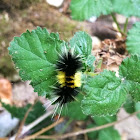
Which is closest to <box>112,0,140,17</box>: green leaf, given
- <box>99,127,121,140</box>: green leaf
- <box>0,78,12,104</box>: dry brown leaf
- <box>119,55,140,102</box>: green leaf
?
<box>119,55,140,102</box>: green leaf

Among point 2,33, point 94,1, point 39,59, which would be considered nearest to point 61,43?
point 39,59

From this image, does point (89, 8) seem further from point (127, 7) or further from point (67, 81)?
point (67, 81)

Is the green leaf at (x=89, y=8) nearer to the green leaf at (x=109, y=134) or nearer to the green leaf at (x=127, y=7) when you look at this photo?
the green leaf at (x=127, y=7)

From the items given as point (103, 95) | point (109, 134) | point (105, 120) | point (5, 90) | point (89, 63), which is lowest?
point (109, 134)

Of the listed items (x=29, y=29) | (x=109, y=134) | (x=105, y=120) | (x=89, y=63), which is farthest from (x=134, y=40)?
(x=29, y=29)

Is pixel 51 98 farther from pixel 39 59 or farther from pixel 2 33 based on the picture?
pixel 2 33

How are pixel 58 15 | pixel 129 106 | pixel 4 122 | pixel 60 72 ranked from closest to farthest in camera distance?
pixel 60 72, pixel 129 106, pixel 4 122, pixel 58 15

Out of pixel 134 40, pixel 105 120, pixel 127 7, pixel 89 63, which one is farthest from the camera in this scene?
pixel 105 120
